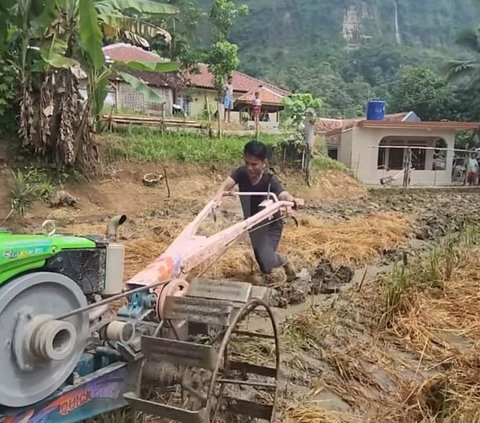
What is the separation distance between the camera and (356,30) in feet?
274

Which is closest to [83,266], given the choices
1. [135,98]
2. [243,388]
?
[243,388]

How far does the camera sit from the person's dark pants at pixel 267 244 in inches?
203

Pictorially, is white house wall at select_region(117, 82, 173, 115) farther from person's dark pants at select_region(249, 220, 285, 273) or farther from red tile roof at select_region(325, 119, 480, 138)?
person's dark pants at select_region(249, 220, 285, 273)

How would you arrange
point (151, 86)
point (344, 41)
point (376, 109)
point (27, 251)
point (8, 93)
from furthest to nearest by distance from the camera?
1. point (344, 41)
2. point (376, 109)
3. point (151, 86)
4. point (8, 93)
5. point (27, 251)

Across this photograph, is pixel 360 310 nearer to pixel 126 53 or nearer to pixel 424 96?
pixel 126 53

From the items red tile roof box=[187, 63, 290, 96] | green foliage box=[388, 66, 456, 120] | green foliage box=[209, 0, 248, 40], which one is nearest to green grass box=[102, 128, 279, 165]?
green foliage box=[209, 0, 248, 40]

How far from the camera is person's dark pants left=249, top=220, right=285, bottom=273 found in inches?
203

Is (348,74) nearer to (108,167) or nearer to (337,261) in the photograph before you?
(108,167)

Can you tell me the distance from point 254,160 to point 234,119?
66.3 feet

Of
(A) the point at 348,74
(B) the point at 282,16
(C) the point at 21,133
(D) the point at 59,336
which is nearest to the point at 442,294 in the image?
(D) the point at 59,336

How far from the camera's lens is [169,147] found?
14414 millimetres

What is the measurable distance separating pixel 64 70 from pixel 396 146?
1505 cm

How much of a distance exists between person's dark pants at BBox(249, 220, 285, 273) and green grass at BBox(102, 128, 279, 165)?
8.44 metres

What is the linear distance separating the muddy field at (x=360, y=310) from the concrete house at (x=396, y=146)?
13147 mm
